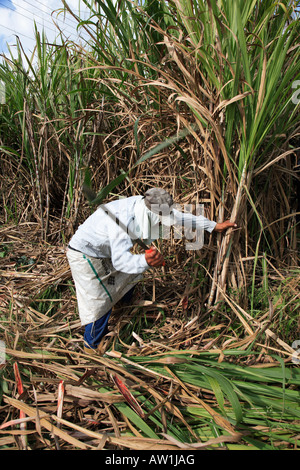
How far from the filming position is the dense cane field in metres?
1.11

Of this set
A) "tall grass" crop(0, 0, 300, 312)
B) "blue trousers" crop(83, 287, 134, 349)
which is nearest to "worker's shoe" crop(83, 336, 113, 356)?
"blue trousers" crop(83, 287, 134, 349)

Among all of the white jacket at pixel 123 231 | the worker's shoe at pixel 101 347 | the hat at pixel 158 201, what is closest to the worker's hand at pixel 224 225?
the white jacket at pixel 123 231

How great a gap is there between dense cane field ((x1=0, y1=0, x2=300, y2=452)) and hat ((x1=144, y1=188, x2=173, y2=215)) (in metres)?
0.24

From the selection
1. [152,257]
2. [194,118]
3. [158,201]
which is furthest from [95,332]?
[194,118]

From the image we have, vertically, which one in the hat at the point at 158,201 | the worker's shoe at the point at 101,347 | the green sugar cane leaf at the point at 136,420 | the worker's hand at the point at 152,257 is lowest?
the worker's shoe at the point at 101,347

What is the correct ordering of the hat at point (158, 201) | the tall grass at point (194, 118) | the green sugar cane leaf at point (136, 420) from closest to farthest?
the green sugar cane leaf at point (136, 420), the tall grass at point (194, 118), the hat at point (158, 201)

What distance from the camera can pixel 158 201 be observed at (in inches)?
59.5

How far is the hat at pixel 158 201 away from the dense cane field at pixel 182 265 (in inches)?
9.4

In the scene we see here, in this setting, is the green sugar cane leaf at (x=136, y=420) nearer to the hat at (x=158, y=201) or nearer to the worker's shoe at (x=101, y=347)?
the worker's shoe at (x=101, y=347)

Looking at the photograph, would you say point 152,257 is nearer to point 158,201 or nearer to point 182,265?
point 158,201

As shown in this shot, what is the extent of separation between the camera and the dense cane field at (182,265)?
1112 mm

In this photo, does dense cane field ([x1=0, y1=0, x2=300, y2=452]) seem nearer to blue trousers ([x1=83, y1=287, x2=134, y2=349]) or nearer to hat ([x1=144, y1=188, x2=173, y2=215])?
Result: blue trousers ([x1=83, y1=287, x2=134, y2=349])

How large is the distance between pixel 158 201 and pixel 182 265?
62 centimetres
